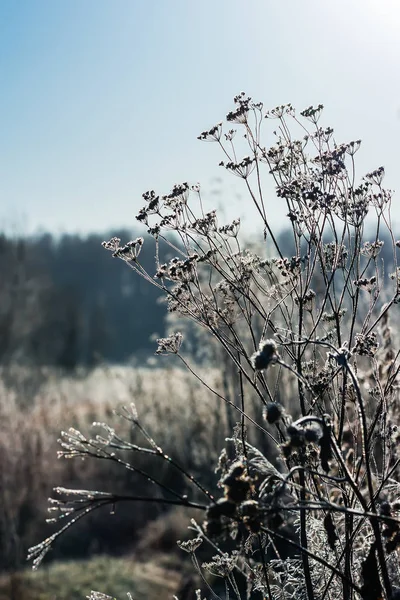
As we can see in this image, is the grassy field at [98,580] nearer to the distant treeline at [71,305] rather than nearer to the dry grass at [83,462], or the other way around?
the dry grass at [83,462]

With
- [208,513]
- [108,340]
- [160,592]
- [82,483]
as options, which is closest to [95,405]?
[82,483]

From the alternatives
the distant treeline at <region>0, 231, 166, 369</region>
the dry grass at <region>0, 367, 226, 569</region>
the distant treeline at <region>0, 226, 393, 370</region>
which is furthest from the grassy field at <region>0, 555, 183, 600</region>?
the distant treeline at <region>0, 226, 393, 370</region>

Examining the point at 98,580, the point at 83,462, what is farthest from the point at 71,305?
the point at 98,580

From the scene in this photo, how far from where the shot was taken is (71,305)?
36625 millimetres

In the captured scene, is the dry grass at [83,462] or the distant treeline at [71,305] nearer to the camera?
the dry grass at [83,462]

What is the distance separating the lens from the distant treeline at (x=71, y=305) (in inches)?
1256

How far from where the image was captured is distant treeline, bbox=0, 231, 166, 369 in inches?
1256

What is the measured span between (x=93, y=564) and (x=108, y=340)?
31.0m

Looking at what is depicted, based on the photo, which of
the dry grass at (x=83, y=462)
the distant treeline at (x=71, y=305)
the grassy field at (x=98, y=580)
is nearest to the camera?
the grassy field at (x=98, y=580)

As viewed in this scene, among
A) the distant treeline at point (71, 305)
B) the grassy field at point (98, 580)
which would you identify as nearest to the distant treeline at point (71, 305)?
the distant treeline at point (71, 305)

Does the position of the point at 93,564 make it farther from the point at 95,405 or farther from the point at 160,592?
the point at 95,405

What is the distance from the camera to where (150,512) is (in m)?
10.4

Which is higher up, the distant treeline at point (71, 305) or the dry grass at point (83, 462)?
the distant treeline at point (71, 305)

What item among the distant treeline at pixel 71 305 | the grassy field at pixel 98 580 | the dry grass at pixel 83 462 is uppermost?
the distant treeline at pixel 71 305
